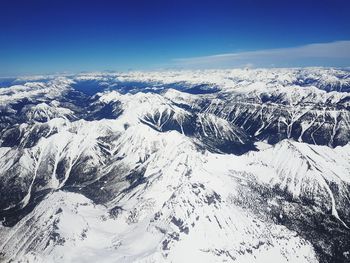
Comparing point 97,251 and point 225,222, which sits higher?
point 225,222

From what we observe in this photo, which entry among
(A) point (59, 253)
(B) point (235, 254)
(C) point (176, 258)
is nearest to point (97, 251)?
(A) point (59, 253)

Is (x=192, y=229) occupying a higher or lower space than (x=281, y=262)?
higher

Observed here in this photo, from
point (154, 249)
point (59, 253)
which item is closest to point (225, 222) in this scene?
point (154, 249)

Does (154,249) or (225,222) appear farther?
(225,222)

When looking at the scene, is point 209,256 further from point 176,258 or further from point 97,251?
point 97,251

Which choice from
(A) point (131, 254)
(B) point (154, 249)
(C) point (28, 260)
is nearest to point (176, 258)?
(B) point (154, 249)

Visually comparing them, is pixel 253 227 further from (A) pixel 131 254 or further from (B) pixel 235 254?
(A) pixel 131 254

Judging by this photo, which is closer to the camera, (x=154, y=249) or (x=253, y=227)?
(x=154, y=249)
